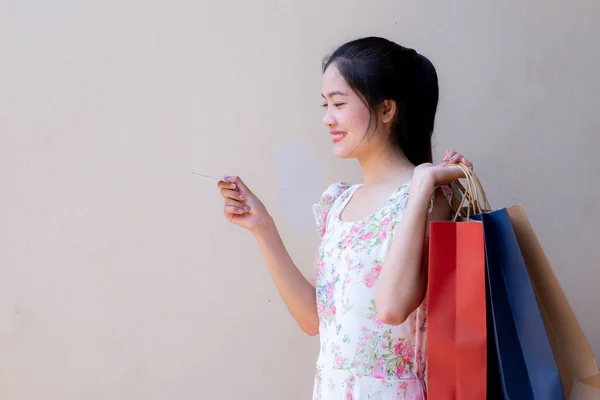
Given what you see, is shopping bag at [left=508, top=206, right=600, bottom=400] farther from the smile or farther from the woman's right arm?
the woman's right arm

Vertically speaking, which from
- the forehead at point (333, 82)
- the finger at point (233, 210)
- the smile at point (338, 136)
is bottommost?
the finger at point (233, 210)

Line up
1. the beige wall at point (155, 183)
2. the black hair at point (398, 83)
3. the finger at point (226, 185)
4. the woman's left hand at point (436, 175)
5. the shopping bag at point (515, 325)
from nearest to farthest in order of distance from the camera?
the shopping bag at point (515, 325), the woman's left hand at point (436, 175), the black hair at point (398, 83), the finger at point (226, 185), the beige wall at point (155, 183)

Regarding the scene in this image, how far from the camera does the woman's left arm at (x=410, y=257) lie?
1.23 m

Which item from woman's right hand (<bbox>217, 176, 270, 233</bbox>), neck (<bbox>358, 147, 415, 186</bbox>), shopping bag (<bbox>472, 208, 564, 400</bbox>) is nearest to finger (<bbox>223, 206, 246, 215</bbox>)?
woman's right hand (<bbox>217, 176, 270, 233</bbox>)

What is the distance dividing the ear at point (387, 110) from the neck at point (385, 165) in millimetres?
57

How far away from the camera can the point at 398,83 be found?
1.42 m

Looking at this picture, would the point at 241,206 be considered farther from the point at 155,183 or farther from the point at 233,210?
the point at 155,183

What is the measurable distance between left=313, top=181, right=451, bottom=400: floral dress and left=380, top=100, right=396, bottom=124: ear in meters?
0.14

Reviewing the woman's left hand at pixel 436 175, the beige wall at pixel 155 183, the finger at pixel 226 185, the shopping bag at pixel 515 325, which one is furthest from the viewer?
the beige wall at pixel 155 183

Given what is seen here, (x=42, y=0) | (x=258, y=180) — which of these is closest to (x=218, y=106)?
(x=258, y=180)

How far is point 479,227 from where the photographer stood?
1164mm

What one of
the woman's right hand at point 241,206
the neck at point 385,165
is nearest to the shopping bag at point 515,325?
the neck at point 385,165

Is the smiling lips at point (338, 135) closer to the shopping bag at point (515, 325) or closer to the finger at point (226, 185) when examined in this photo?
the finger at point (226, 185)

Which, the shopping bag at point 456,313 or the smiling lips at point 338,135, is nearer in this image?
the shopping bag at point 456,313
